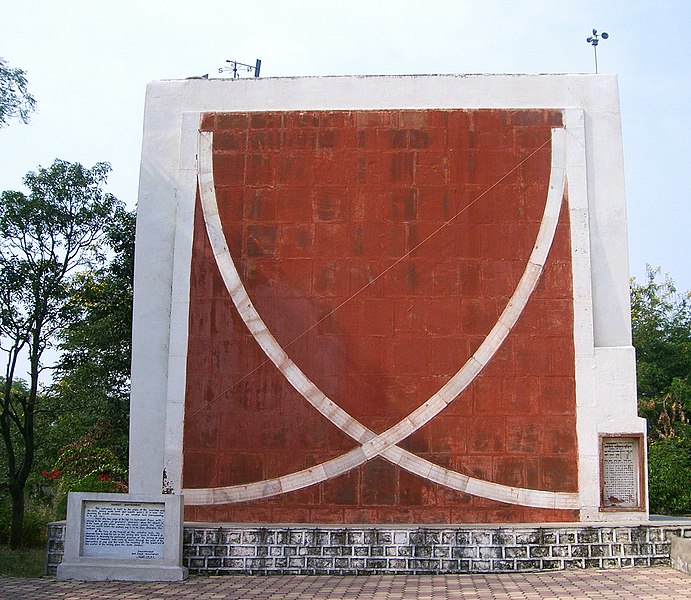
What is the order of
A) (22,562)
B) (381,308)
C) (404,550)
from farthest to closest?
(22,562) < (381,308) < (404,550)

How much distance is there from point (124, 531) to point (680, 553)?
5371 mm

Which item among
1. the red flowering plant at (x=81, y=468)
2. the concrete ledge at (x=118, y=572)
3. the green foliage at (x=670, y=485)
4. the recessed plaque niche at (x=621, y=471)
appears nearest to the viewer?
the concrete ledge at (x=118, y=572)

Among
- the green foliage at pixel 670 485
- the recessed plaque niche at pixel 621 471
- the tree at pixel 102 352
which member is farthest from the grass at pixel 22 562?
the green foliage at pixel 670 485

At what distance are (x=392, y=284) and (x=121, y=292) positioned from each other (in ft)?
19.1

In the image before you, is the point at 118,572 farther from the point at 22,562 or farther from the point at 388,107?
the point at 388,107

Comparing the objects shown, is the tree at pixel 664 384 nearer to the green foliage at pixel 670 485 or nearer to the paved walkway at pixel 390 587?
the green foliage at pixel 670 485

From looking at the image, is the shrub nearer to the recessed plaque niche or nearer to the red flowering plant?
the red flowering plant

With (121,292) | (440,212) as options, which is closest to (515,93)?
(440,212)

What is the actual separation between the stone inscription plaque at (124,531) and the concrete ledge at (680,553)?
4984 millimetres

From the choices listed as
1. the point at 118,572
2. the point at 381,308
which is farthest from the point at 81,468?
the point at 381,308

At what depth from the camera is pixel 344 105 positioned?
32.0ft

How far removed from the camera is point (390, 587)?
7426 millimetres

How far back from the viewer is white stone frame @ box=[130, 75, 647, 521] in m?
9.12

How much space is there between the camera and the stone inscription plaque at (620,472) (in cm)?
899
